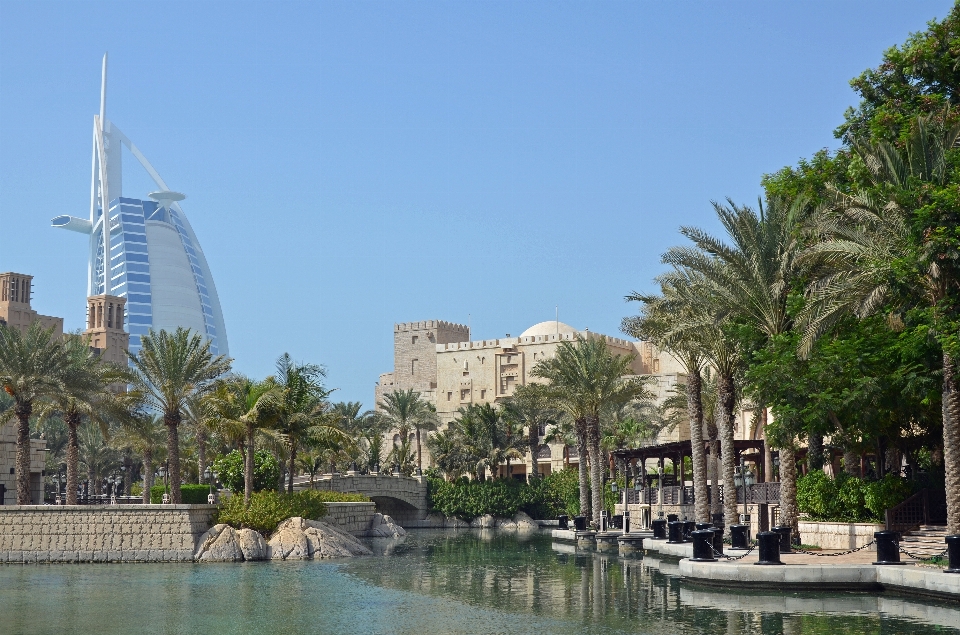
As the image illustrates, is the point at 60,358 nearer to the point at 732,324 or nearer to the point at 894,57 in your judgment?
the point at 732,324

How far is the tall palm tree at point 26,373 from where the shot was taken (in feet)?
117

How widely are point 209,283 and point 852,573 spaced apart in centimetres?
18351

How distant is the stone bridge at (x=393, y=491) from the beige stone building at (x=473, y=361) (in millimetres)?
19881

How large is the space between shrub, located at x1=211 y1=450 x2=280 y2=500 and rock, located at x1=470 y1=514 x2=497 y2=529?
24.4 meters

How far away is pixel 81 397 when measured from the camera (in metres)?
36.6

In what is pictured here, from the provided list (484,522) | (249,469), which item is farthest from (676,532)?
(484,522)

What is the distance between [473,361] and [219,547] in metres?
60.6

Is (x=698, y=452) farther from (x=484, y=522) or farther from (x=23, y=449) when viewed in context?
(x=484, y=522)

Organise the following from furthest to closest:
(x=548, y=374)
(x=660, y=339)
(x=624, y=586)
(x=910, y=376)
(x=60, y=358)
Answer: (x=548, y=374) → (x=60, y=358) → (x=660, y=339) → (x=624, y=586) → (x=910, y=376)

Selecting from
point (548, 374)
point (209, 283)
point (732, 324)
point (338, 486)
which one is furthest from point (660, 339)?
point (209, 283)

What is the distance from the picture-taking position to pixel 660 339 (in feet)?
99.9

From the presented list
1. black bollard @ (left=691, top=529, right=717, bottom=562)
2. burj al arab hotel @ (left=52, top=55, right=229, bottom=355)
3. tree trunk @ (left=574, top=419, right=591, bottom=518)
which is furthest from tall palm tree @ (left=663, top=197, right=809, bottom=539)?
burj al arab hotel @ (left=52, top=55, right=229, bottom=355)

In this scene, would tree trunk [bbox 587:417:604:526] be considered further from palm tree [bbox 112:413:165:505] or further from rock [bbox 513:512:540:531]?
rock [bbox 513:512:540:531]

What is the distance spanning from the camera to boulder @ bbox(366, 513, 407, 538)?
153 ft
